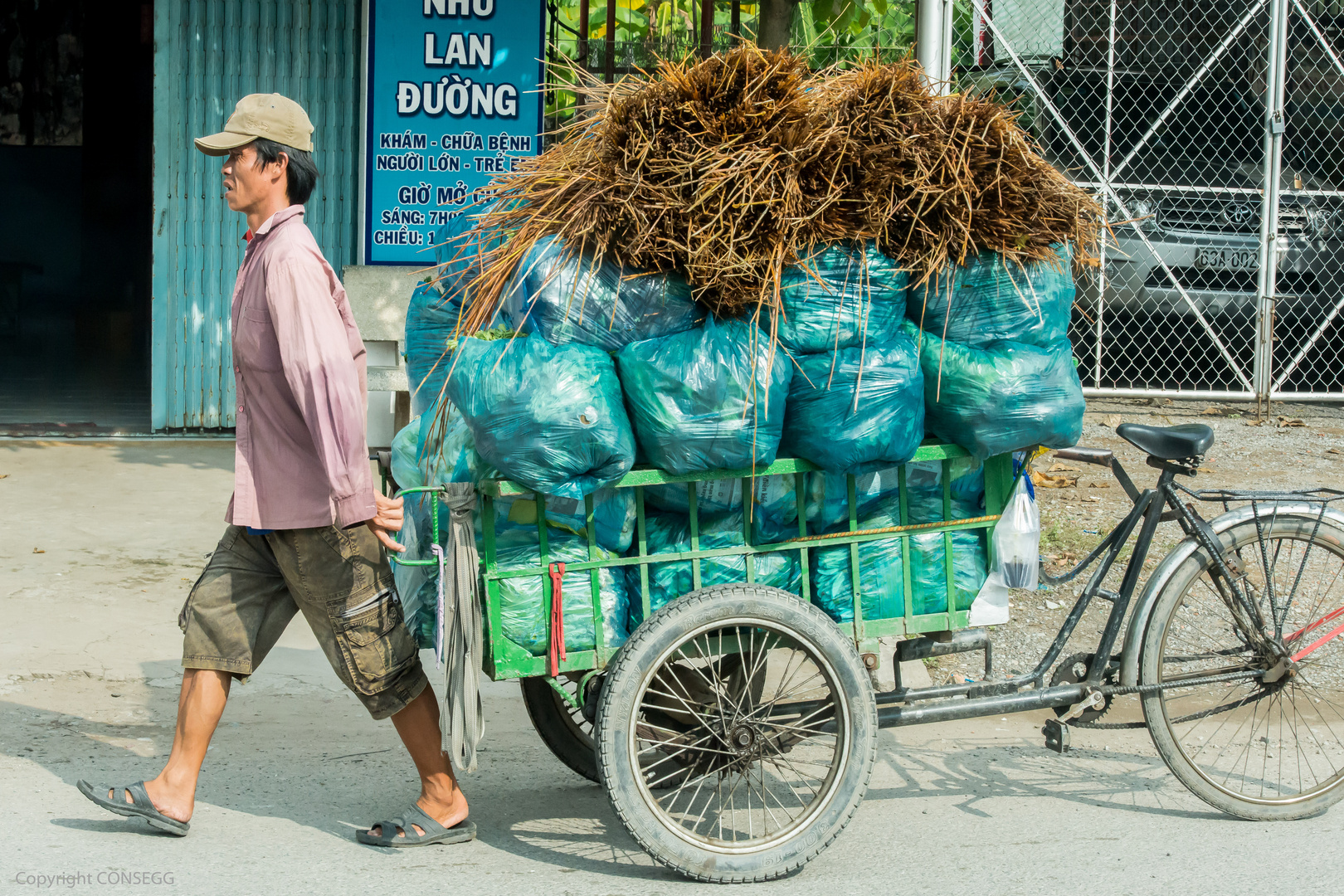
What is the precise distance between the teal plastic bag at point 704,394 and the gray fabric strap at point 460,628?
43 centimetres

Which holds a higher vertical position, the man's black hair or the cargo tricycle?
the man's black hair

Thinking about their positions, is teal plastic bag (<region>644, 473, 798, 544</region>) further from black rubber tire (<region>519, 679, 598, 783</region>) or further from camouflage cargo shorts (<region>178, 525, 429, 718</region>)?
black rubber tire (<region>519, 679, 598, 783</region>)

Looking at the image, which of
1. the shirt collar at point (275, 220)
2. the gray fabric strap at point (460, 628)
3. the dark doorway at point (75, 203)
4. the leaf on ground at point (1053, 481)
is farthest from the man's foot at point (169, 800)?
the dark doorway at point (75, 203)

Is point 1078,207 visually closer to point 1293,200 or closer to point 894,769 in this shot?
point 894,769

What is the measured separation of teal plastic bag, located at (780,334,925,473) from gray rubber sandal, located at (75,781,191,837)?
176cm

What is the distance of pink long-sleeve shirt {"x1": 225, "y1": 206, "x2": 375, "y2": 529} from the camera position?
290 cm

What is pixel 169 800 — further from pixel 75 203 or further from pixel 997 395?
pixel 75 203

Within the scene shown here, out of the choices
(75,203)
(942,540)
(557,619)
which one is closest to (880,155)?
(942,540)

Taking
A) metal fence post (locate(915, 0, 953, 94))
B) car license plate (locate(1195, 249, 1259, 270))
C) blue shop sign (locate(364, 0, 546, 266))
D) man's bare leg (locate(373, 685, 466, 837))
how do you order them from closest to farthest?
man's bare leg (locate(373, 685, 466, 837)) < metal fence post (locate(915, 0, 953, 94)) < blue shop sign (locate(364, 0, 546, 266)) < car license plate (locate(1195, 249, 1259, 270))

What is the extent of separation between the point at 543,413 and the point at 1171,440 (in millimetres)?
1659

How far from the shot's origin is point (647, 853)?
3.07 meters

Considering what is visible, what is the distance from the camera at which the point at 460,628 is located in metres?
2.88

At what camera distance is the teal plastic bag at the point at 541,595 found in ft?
9.42

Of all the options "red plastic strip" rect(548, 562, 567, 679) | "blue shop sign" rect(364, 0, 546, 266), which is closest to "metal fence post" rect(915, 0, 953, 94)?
"blue shop sign" rect(364, 0, 546, 266)
